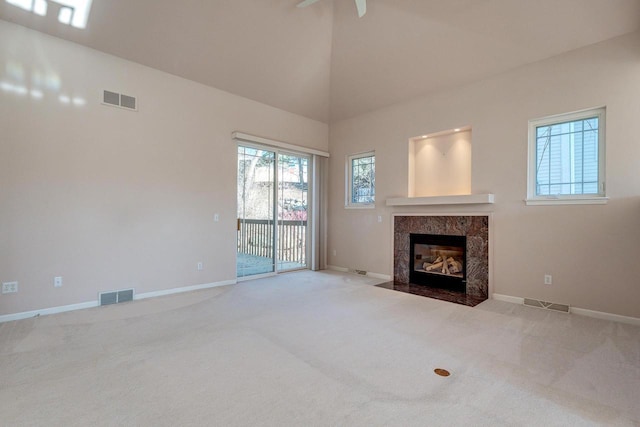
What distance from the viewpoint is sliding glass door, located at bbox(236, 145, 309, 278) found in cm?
521

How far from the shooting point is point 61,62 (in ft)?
11.4

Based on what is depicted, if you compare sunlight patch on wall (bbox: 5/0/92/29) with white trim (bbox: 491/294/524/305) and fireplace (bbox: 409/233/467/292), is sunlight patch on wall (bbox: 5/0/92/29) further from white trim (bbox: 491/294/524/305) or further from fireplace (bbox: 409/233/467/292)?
white trim (bbox: 491/294/524/305)

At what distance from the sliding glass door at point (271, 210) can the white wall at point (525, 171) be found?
1.84m

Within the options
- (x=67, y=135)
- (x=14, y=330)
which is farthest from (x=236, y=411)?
(x=67, y=135)

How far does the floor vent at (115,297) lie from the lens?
3.73m

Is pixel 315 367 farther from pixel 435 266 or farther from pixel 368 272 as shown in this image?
pixel 368 272

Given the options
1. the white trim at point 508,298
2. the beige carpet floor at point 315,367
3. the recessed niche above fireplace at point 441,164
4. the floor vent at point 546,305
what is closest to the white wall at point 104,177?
the beige carpet floor at point 315,367

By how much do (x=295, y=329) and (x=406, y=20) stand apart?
13.2 feet

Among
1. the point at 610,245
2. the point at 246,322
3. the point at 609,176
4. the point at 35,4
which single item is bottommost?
the point at 246,322

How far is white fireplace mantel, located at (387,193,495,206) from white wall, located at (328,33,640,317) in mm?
153

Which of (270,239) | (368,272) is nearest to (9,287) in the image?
(270,239)

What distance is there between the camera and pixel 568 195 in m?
3.66

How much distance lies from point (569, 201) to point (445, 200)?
56.1 inches

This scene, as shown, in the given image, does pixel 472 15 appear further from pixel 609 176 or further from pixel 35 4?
pixel 35 4
